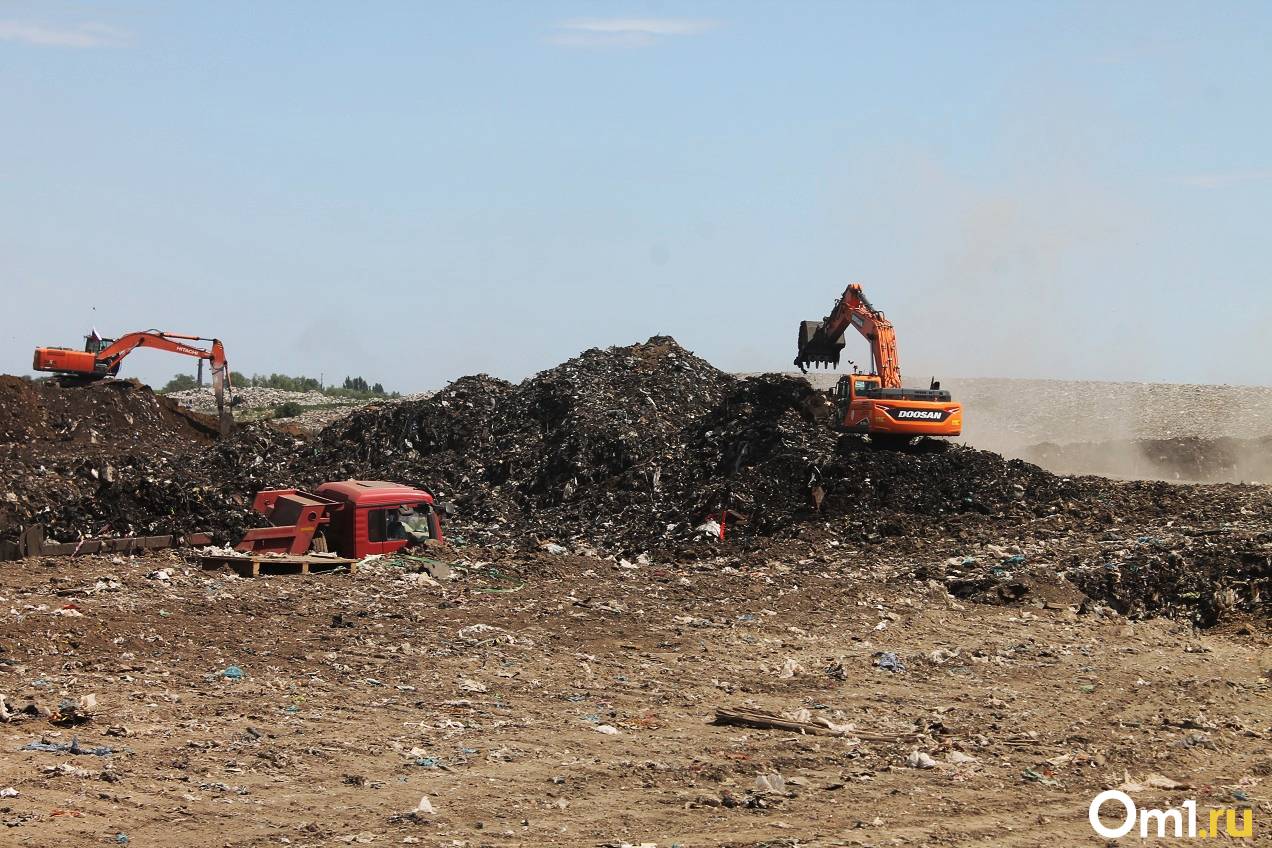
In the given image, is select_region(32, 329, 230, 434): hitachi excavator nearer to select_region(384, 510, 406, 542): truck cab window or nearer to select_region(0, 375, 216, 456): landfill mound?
select_region(0, 375, 216, 456): landfill mound

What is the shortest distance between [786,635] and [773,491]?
6092mm

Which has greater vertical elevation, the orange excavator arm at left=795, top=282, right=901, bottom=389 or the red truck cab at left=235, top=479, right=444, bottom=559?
the orange excavator arm at left=795, top=282, right=901, bottom=389

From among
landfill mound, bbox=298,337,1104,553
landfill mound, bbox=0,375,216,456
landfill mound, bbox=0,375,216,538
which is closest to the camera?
landfill mound, bbox=298,337,1104,553

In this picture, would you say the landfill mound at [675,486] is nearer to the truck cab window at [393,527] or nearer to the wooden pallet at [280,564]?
the wooden pallet at [280,564]

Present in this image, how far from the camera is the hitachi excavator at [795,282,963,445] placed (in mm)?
18667

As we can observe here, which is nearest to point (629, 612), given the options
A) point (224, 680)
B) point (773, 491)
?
point (224, 680)

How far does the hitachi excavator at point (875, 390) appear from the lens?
18667 millimetres

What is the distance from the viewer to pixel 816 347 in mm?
22047

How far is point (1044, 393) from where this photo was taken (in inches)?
1587

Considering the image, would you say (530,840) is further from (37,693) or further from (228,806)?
(37,693)

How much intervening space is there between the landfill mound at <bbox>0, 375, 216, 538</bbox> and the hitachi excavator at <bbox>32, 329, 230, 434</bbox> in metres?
0.41

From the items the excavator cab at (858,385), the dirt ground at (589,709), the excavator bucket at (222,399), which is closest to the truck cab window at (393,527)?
the dirt ground at (589,709)

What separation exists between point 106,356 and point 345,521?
1680 centimetres

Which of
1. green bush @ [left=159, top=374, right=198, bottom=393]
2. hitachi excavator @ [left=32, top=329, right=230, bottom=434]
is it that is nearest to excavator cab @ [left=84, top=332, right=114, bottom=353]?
hitachi excavator @ [left=32, top=329, right=230, bottom=434]
